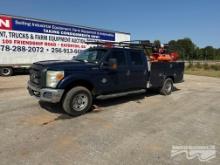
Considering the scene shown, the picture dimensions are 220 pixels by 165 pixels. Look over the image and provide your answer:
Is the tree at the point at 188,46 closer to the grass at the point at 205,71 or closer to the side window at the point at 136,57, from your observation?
the grass at the point at 205,71

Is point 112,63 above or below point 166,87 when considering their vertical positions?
above

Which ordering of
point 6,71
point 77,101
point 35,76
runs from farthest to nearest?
point 6,71 < point 35,76 < point 77,101

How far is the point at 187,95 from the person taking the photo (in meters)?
10.9

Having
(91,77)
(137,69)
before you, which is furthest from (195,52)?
(91,77)

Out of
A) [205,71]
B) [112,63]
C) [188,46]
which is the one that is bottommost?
[205,71]

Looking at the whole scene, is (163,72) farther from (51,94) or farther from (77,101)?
(51,94)

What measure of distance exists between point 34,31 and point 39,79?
10.9m

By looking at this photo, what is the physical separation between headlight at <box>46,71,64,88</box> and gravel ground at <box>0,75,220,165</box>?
0.88m

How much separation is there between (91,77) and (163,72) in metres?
3.91

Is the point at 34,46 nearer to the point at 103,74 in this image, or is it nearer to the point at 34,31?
the point at 34,31

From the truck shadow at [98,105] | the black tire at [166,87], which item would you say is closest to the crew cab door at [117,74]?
the truck shadow at [98,105]

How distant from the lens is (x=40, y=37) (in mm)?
17219

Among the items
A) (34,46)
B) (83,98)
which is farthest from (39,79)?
(34,46)

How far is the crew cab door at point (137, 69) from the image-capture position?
28.5 feet
